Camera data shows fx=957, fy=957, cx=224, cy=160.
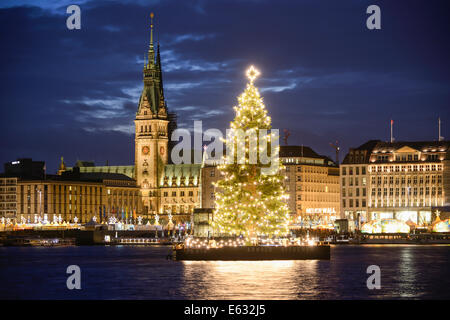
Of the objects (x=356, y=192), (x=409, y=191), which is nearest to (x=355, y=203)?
(x=356, y=192)

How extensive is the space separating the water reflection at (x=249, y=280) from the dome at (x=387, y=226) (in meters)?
85.7

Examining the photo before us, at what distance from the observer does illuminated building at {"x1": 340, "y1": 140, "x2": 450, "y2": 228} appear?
189125 millimetres

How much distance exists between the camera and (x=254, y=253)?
76.3m

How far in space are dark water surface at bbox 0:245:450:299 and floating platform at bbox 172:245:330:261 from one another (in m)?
0.70

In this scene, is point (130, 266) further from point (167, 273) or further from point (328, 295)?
point (328, 295)

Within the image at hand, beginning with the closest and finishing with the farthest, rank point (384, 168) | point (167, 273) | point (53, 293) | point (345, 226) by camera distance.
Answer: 1. point (53, 293)
2. point (167, 273)
3. point (345, 226)
4. point (384, 168)

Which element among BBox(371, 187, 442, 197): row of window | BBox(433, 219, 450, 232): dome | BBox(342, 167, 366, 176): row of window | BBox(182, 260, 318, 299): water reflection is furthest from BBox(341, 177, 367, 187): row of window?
BBox(182, 260, 318, 299): water reflection

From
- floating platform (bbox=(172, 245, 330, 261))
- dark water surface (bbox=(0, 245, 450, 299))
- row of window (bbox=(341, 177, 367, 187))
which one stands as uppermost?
row of window (bbox=(341, 177, 367, 187))

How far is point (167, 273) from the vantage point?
232 ft

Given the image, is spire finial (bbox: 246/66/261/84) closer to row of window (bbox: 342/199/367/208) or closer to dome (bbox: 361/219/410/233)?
dome (bbox: 361/219/410/233)

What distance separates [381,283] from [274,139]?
18.1 m

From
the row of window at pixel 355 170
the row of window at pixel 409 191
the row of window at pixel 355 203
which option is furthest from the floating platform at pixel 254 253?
the row of window at pixel 355 170

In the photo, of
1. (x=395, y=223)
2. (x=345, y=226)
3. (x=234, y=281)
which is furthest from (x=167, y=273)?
(x=345, y=226)

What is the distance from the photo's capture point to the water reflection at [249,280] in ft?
171
